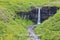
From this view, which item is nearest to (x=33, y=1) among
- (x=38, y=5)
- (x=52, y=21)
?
(x=38, y=5)

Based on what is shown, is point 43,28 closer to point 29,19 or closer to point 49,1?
point 29,19

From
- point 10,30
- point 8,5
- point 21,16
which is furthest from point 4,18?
point 21,16

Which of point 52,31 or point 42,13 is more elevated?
point 52,31

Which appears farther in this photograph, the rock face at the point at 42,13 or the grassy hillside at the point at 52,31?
the rock face at the point at 42,13

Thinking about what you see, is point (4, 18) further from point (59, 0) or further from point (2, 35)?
point (59, 0)

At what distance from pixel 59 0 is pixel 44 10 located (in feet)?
7.90

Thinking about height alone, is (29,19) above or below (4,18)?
below

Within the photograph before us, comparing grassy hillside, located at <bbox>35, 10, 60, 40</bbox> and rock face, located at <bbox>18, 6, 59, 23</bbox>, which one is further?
rock face, located at <bbox>18, 6, 59, 23</bbox>

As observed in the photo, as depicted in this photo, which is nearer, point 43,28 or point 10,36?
point 10,36

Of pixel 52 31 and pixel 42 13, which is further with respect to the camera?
pixel 42 13

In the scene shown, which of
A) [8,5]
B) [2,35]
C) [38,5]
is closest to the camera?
[2,35]

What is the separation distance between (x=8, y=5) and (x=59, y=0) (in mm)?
5591

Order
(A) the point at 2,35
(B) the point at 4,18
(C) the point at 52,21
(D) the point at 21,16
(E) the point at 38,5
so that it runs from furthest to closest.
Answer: (E) the point at 38,5 → (D) the point at 21,16 → (C) the point at 52,21 → (B) the point at 4,18 → (A) the point at 2,35

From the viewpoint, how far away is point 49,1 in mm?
21406
